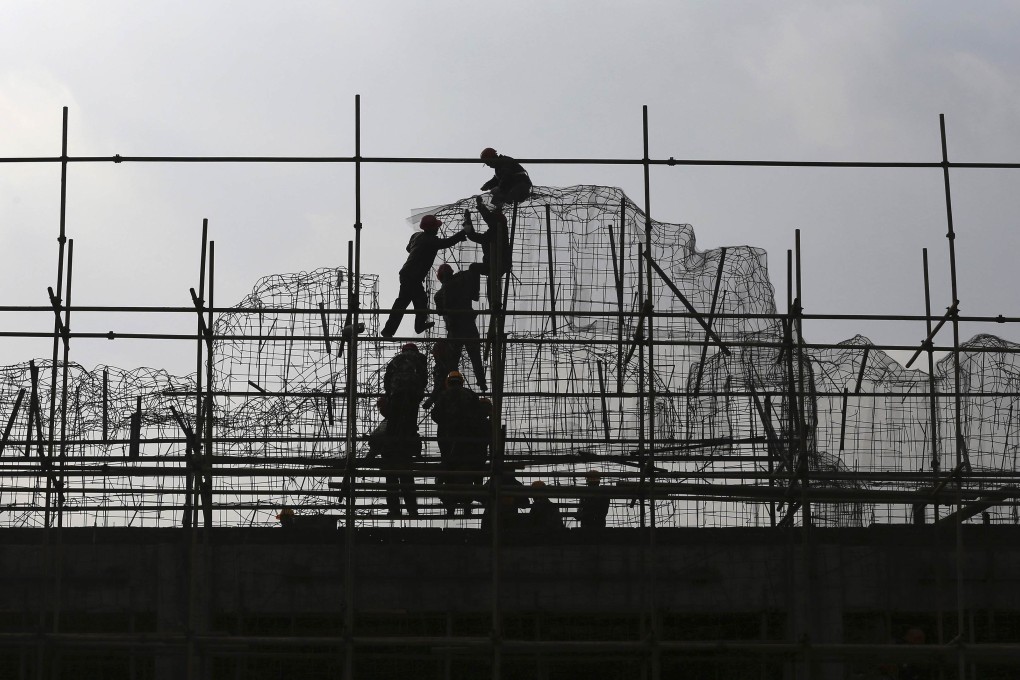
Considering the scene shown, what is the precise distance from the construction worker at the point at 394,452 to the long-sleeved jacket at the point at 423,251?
2456 mm

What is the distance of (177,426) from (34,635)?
2922 mm

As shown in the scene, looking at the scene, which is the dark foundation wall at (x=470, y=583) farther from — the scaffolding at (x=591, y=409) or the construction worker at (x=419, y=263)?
the construction worker at (x=419, y=263)

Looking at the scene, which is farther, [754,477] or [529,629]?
[529,629]

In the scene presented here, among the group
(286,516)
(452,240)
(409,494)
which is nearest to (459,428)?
(409,494)

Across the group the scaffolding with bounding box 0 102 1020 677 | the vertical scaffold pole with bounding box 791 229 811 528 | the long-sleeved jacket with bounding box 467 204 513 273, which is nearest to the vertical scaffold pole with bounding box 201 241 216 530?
the scaffolding with bounding box 0 102 1020 677

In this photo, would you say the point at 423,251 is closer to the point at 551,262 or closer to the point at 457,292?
the point at 457,292

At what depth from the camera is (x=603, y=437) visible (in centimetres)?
1515

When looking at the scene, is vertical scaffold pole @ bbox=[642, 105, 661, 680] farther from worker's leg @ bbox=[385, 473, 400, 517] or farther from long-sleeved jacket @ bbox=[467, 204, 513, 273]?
worker's leg @ bbox=[385, 473, 400, 517]

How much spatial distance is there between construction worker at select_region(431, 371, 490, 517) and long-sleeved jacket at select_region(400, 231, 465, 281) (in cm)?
213

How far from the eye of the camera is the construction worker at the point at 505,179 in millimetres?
16594

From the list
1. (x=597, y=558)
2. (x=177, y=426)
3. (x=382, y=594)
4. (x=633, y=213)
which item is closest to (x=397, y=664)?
(x=382, y=594)

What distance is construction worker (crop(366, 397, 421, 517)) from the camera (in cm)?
1409

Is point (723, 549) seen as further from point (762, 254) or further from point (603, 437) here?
point (762, 254)

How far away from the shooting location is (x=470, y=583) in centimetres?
1366
